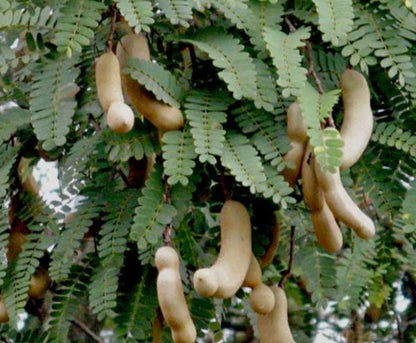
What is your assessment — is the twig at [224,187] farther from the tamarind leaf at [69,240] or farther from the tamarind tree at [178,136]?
the tamarind leaf at [69,240]

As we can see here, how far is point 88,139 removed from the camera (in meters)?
1.42

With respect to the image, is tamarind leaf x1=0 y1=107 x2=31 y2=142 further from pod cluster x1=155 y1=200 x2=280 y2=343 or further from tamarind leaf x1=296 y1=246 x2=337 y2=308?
tamarind leaf x1=296 y1=246 x2=337 y2=308

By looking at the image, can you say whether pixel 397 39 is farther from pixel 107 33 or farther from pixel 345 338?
pixel 345 338

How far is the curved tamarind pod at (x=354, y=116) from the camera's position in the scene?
121 centimetres

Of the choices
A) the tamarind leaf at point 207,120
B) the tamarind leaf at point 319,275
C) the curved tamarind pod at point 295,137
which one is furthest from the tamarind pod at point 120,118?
the tamarind leaf at point 319,275

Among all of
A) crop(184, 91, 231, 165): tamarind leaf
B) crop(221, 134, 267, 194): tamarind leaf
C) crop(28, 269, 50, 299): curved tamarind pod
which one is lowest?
crop(28, 269, 50, 299): curved tamarind pod

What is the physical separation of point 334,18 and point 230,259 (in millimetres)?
338

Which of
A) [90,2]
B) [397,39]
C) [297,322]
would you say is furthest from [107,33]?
[297,322]

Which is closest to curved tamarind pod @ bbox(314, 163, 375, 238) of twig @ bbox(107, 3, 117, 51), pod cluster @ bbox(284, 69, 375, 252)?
pod cluster @ bbox(284, 69, 375, 252)

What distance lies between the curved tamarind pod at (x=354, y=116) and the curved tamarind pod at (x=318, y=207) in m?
0.04

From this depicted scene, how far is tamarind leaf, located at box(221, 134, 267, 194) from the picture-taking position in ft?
4.07

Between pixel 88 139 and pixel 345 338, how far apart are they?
1085 millimetres

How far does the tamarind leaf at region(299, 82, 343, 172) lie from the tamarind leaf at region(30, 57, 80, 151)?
32 centimetres

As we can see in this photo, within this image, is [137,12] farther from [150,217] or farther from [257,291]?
[257,291]
